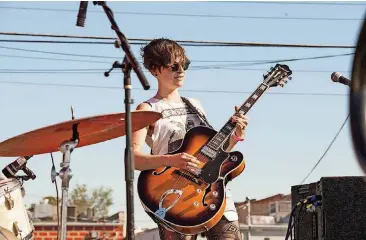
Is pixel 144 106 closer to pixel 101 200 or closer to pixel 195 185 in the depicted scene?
pixel 195 185

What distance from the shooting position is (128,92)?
3502mm

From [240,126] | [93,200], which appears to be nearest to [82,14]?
[240,126]

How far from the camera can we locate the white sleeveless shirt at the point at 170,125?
14.8 ft

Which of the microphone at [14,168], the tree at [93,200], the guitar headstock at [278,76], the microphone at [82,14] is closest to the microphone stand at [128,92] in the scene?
the microphone at [82,14]

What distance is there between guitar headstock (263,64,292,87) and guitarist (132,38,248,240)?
20.3 inches

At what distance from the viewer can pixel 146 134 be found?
455 centimetres

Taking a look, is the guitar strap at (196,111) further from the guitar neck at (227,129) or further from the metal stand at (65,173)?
the metal stand at (65,173)

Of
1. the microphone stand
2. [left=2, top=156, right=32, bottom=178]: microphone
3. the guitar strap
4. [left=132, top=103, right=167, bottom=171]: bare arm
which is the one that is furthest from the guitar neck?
[left=2, top=156, right=32, bottom=178]: microphone

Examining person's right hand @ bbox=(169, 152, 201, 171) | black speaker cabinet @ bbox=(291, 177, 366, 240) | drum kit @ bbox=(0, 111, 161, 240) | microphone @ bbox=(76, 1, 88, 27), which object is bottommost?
black speaker cabinet @ bbox=(291, 177, 366, 240)

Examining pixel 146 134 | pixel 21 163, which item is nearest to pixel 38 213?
pixel 21 163

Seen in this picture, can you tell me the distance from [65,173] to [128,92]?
806 millimetres

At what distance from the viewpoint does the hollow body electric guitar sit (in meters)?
4.34

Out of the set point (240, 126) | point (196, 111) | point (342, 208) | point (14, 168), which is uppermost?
point (14, 168)

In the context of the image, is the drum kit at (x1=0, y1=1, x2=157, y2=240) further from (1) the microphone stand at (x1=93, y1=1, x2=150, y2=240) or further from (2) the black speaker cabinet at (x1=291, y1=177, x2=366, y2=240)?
(2) the black speaker cabinet at (x1=291, y1=177, x2=366, y2=240)
